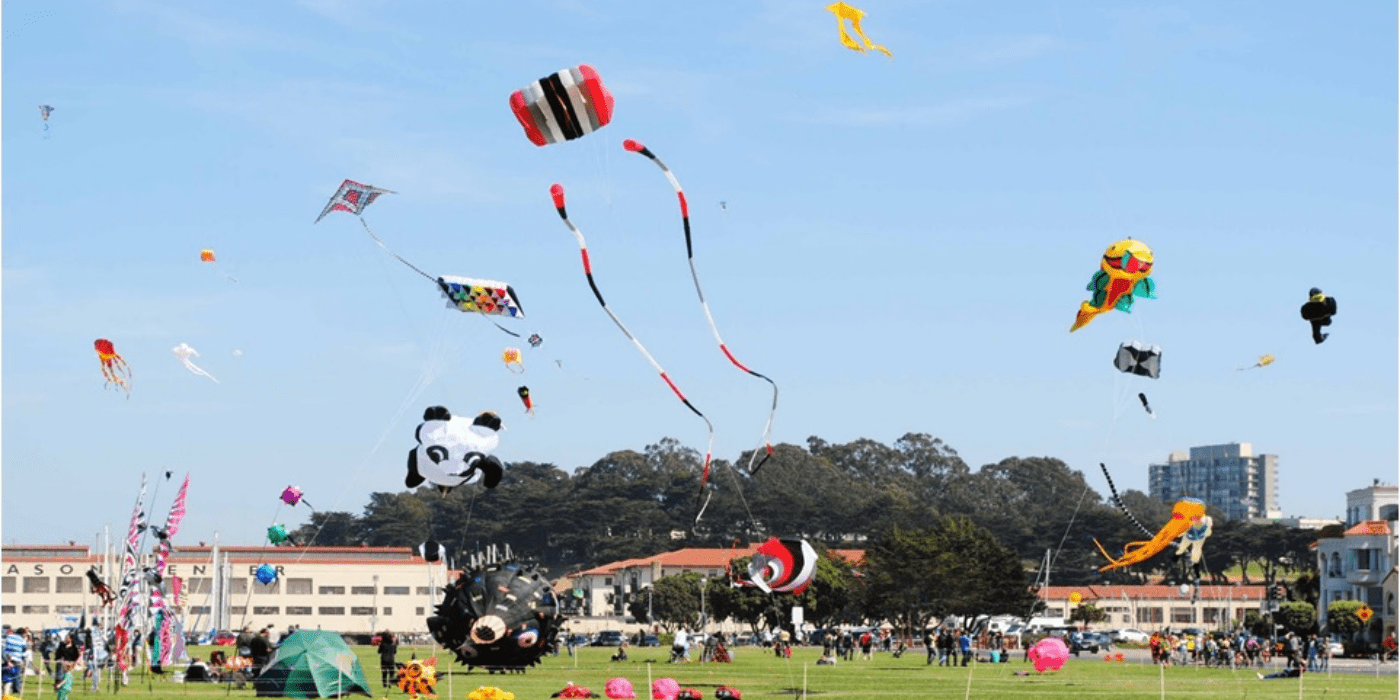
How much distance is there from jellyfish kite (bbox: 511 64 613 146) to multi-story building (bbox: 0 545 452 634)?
8732 cm

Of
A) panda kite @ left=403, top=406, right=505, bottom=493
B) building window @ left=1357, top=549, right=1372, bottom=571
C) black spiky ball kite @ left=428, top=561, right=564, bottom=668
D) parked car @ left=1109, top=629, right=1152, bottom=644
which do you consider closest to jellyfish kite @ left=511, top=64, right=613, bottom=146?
panda kite @ left=403, top=406, right=505, bottom=493

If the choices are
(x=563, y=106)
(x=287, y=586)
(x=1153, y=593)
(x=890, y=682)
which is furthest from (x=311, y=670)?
(x=1153, y=593)

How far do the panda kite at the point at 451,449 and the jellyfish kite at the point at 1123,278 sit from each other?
11.0 meters

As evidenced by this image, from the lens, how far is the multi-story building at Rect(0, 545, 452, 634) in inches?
4555

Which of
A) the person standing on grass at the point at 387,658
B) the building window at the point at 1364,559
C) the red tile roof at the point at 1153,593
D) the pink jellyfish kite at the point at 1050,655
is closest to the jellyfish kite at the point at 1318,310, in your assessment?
the pink jellyfish kite at the point at 1050,655

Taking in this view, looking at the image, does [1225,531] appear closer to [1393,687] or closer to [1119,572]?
[1119,572]

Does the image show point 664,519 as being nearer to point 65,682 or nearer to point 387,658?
point 387,658

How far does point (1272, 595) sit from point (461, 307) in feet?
271

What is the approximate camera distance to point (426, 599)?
122 meters

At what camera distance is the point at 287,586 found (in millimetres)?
120812

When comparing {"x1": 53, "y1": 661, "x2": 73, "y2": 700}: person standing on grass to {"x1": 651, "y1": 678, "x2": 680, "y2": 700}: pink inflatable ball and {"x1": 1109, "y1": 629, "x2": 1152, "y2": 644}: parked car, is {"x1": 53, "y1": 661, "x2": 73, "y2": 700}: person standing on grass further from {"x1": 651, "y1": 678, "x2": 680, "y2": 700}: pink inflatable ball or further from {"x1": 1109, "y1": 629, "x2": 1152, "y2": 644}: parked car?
{"x1": 1109, "y1": 629, "x2": 1152, "y2": 644}: parked car

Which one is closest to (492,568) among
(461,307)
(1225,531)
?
(461,307)

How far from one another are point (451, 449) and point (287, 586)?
290 ft

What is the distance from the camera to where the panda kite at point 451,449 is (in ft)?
118
